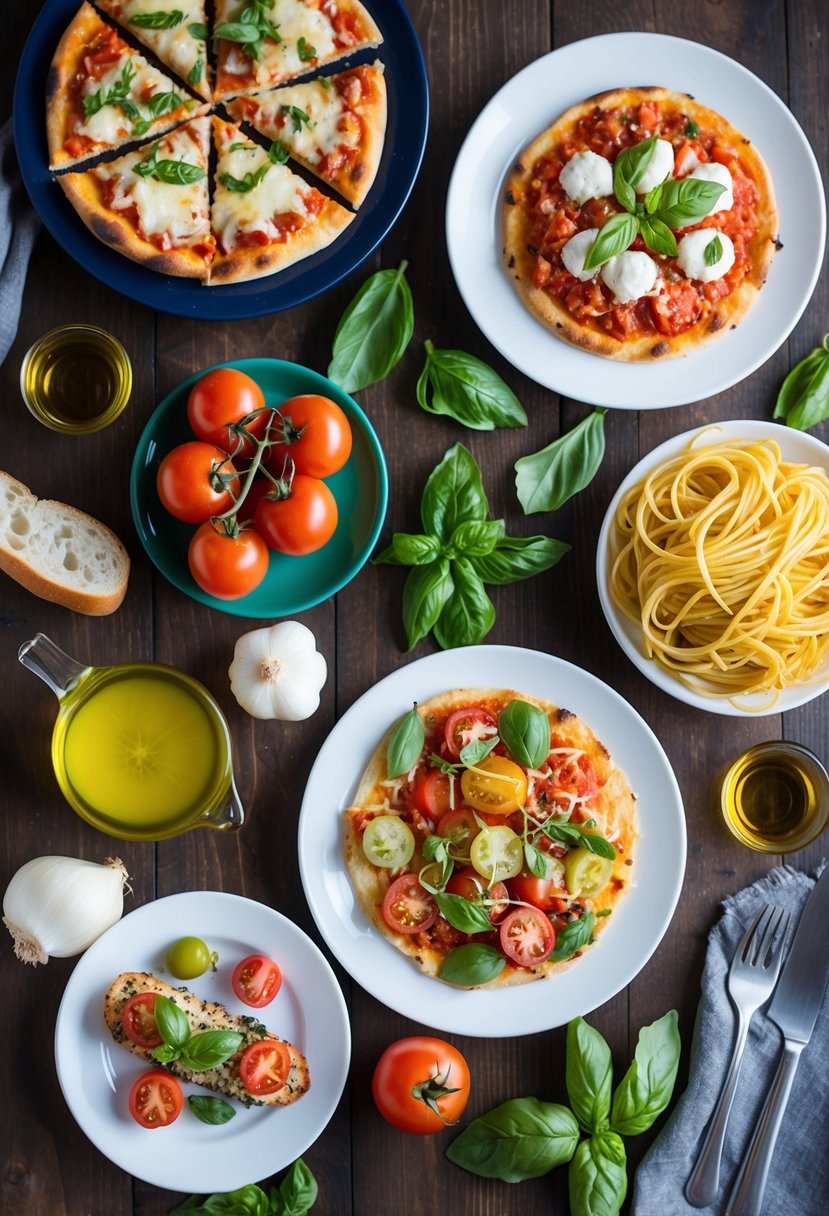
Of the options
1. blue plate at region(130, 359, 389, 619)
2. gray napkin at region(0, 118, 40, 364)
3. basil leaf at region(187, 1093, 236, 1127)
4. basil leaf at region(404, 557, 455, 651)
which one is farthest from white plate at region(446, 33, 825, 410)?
basil leaf at region(187, 1093, 236, 1127)

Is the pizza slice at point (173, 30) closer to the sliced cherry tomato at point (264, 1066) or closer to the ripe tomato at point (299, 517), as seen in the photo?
the ripe tomato at point (299, 517)

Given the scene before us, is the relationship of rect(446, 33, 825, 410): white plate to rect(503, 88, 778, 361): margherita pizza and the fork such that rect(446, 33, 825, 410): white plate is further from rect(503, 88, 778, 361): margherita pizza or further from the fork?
the fork

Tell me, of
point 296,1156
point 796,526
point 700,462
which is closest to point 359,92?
point 700,462

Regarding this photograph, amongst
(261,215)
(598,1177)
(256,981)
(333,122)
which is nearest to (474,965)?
(256,981)

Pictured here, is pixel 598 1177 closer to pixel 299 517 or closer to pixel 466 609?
pixel 466 609

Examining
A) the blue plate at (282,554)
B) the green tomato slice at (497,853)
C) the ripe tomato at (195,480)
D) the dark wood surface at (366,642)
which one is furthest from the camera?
the dark wood surface at (366,642)

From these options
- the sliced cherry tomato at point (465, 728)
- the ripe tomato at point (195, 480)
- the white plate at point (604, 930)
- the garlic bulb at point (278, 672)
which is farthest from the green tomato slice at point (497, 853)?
the ripe tomato at point (195, 480)

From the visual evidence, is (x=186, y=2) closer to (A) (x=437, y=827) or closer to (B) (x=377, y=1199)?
(A) (x=437, y=827)
